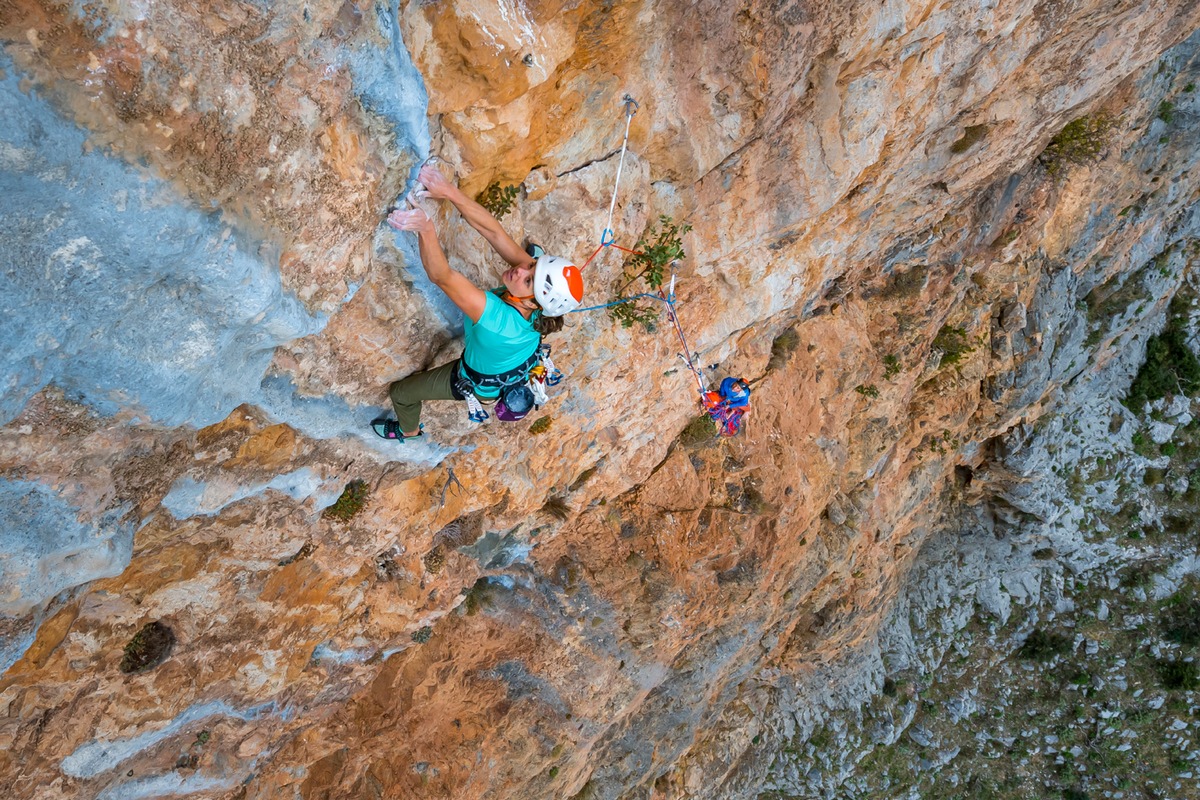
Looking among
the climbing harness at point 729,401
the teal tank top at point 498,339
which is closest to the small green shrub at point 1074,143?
the climbing harness at point 729,401

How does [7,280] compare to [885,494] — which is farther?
[885,494]

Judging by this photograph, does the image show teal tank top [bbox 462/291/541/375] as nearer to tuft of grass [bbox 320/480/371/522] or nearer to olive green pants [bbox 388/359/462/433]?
olive green pants [bbox 388/359/462/433]

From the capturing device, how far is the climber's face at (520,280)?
4488mm

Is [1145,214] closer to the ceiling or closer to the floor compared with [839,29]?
closer to the floor

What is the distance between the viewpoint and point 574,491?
802 centimetres

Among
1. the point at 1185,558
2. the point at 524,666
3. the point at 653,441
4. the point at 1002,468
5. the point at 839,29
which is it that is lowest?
the point at 1185,558

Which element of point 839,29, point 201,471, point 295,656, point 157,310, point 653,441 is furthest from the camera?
point 653,441

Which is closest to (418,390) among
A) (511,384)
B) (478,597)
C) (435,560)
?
(511,384)

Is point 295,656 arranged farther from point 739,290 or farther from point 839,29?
point 839,29

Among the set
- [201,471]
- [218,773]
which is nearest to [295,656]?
[218,773]

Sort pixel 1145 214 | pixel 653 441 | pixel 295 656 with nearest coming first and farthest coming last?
pixel 295 656 → pixel 653 441 → pixel 1145 214

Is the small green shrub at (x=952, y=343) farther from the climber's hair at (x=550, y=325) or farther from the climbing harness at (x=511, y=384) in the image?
the climbing harness at (x=511, y=384)

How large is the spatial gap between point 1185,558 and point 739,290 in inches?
631

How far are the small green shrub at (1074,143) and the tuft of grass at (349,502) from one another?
12.1 meters
